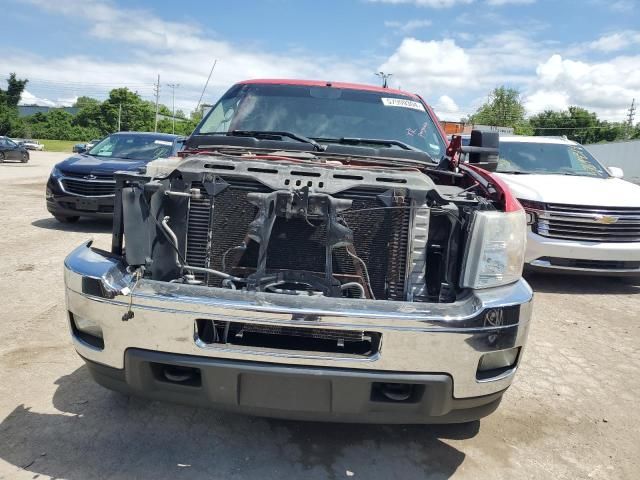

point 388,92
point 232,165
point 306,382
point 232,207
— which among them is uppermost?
point 388,92

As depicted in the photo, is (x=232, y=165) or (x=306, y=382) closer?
(x=306, y=382)

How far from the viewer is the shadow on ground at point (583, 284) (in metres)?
6.36

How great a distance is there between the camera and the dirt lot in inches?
101

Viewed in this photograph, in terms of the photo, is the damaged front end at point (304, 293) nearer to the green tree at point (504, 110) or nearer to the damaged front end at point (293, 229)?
the damaged front end at point (293, 229)

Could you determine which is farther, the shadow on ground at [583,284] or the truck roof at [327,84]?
the shadow on ground at [583,284]

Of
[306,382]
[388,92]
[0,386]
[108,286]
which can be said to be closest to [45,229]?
[0,386]

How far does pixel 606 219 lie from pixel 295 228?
4613mm

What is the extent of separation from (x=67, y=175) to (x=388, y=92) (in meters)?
6.23

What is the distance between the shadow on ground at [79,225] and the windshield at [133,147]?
120 cm

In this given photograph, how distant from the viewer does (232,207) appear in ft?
9.26

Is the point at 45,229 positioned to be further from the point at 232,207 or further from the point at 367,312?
the point at 367,312

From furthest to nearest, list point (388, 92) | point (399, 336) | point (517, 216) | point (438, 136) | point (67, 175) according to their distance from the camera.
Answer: point (67, 175), point (388, 92), point (438, 136), point (517, 216), point (399, 336)

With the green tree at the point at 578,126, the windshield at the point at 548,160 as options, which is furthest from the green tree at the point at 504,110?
the windshield at the point at 548,160

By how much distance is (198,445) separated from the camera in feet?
8.95
